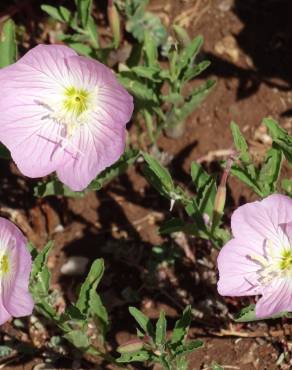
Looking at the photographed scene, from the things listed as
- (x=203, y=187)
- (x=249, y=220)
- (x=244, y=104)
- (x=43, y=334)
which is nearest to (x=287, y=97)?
(x=244, y=104)

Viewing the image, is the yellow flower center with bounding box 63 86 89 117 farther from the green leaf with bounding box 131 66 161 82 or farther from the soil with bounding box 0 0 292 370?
the soil with bounding box 0 0 292 370

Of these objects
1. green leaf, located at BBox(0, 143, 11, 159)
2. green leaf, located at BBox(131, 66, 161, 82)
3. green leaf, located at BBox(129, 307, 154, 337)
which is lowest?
green leaf, located at BBox(129, 307, 154, 337)

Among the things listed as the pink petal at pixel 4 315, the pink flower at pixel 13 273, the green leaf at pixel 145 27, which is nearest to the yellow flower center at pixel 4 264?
the pink flower at pixel 13 273

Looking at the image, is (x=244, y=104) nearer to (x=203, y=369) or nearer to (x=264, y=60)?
(x=264, y=60)

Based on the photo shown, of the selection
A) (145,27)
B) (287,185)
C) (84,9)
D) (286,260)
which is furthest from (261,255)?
(145,27)

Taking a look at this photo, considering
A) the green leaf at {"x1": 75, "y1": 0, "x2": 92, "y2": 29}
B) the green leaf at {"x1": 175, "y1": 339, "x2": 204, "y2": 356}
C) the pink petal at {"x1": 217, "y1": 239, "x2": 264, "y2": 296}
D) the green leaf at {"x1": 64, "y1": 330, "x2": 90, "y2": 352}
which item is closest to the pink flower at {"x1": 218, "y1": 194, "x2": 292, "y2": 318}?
the pink petal at {"x1": 217, "y1": 239, "x2": 264, "y2": 296}

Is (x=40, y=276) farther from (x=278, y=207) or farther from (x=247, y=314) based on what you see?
(x=278, y=207)

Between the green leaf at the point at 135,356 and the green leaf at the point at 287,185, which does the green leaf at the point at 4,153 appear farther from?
the green leaf at the point at 287,185
